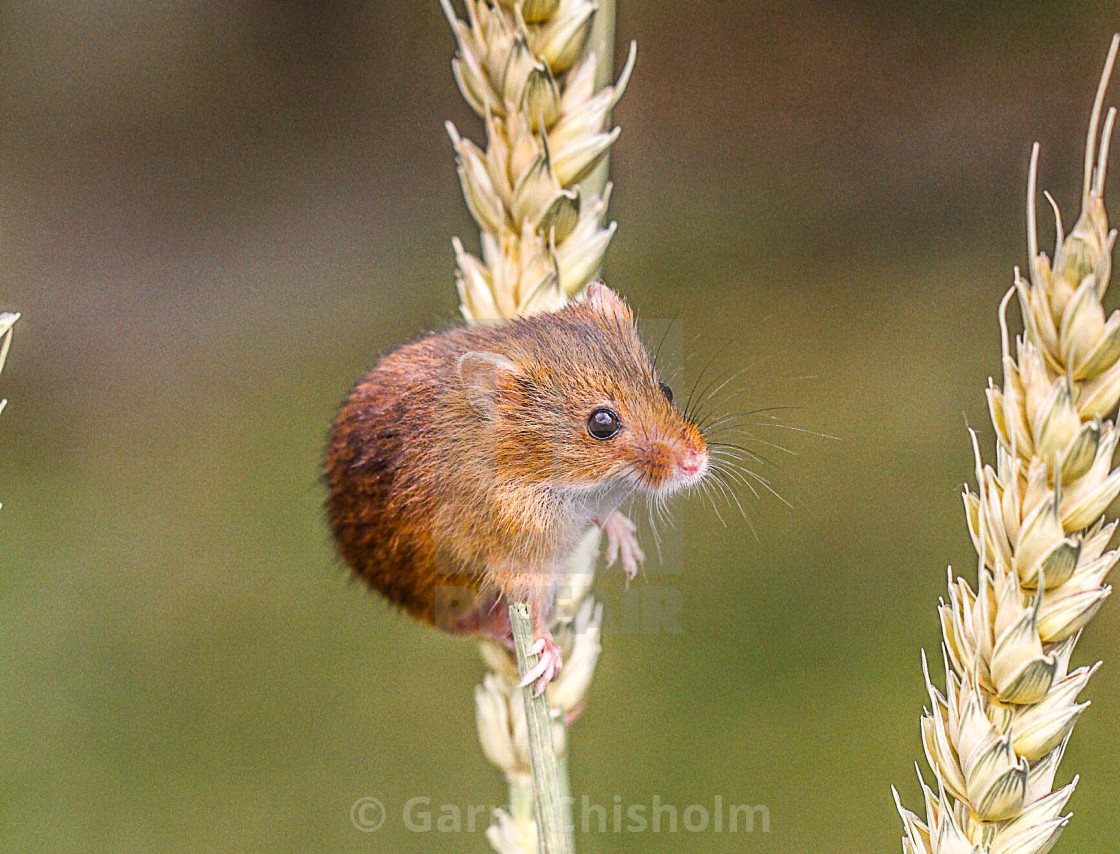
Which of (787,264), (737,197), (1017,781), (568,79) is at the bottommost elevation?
(1017,781)

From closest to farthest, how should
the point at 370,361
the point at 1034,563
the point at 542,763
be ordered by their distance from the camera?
the point at 1034,563, the point at 542,763, the point at 370,361

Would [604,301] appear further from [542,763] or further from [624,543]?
[542,763]

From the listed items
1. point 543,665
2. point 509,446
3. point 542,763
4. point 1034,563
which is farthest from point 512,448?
point 1034,563

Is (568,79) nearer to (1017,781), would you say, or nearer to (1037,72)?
(1017,781)

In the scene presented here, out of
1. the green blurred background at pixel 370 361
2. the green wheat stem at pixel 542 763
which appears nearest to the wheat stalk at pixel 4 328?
the green wheat stem at pixel 542 763

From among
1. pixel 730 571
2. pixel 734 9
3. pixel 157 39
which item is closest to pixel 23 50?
pixel 157 39

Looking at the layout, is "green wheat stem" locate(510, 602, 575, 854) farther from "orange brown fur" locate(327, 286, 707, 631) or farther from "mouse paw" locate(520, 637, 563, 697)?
"orange brown fur" locate(327, 286, 707, 631)
